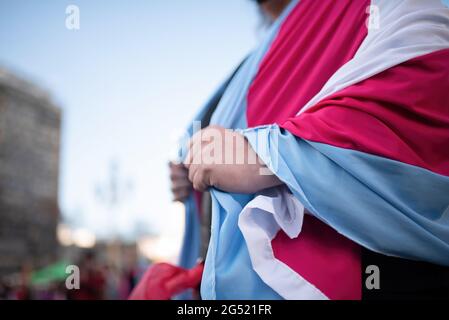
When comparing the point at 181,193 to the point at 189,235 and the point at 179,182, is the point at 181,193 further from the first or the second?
the point at 189,235

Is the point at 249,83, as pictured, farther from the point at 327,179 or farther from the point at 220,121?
the point at 327,179

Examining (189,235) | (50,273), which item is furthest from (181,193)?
(50,273)

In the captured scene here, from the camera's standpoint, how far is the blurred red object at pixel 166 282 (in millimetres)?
931

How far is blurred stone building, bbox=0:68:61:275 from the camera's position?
9.07 metres

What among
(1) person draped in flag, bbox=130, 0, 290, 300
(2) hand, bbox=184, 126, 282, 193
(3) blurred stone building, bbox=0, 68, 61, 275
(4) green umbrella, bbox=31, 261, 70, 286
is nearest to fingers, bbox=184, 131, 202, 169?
(2) hand, bbox=184, 126, 282, 193

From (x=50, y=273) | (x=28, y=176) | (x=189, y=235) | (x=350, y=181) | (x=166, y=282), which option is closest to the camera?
(x=350, y=181)

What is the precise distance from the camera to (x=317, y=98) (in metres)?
0.75

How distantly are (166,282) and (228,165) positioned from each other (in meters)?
0.38

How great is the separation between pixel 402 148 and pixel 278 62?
313 millimetres

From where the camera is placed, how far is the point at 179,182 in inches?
40.6

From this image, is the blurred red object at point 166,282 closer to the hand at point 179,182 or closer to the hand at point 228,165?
the hand at point 179,182

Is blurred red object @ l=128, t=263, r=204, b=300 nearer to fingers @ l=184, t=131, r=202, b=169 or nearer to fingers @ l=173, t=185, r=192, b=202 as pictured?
fingers @ l=173, t=185, r=192, b=202

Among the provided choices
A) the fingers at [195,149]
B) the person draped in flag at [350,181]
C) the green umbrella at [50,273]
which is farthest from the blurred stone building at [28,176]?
the person draped in flag at [350,181]

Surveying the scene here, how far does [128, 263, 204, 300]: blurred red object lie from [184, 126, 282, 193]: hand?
0.90ft
